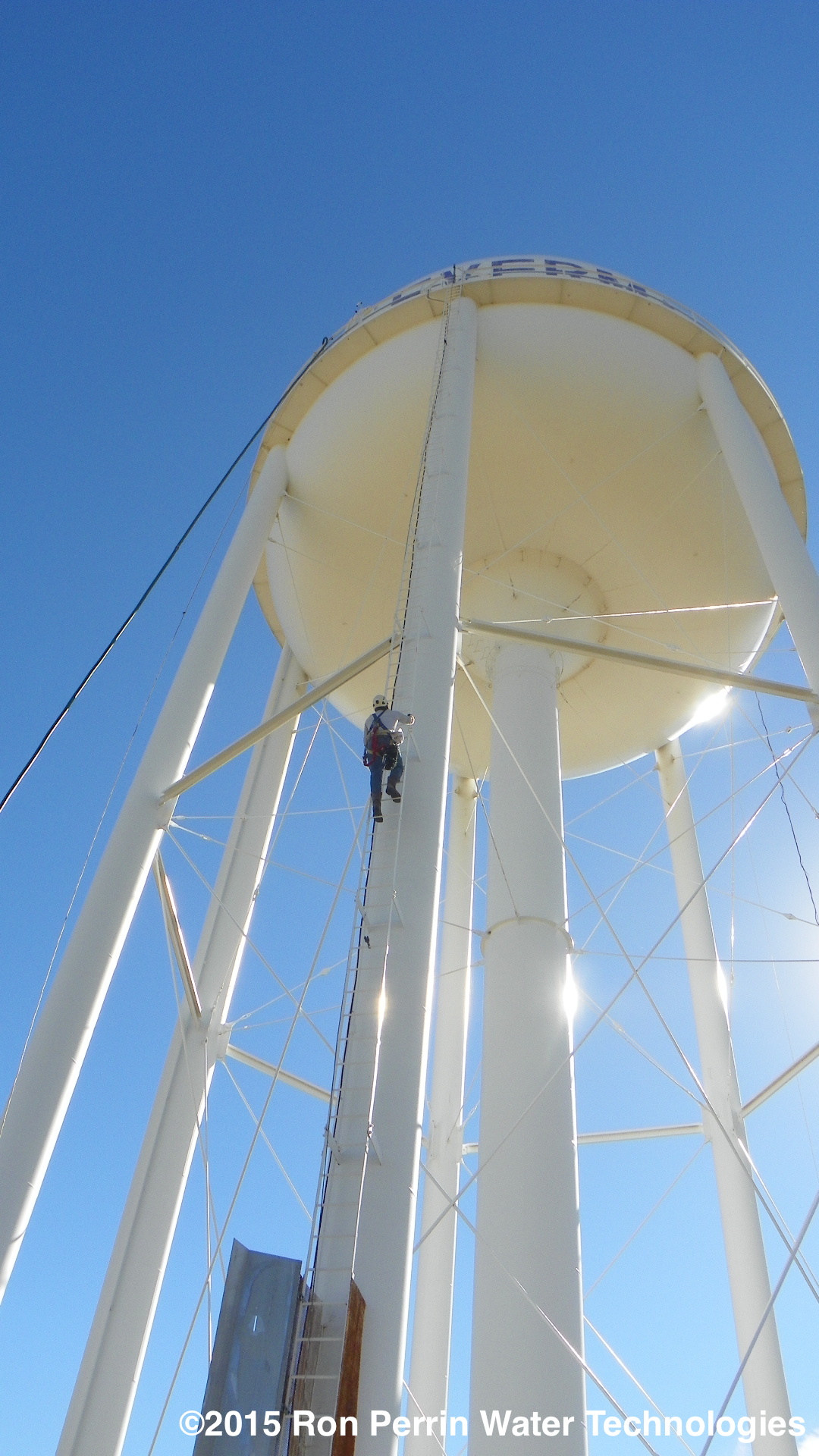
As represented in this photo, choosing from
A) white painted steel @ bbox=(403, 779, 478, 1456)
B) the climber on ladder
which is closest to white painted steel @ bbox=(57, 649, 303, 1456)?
white painted steel @ bbox=(403, 779, 478, 1456)

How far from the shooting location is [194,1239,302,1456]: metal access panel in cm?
357

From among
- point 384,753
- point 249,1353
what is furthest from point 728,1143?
point 249,1353

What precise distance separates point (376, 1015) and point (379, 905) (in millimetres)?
617

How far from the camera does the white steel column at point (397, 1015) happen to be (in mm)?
4031

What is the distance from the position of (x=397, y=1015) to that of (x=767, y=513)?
4.66 metres

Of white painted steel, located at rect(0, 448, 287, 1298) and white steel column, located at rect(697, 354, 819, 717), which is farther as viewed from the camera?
white steel column, located at rect(697, 354, 819, 717)

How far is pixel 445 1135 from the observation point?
9289mm

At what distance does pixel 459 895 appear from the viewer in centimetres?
1064

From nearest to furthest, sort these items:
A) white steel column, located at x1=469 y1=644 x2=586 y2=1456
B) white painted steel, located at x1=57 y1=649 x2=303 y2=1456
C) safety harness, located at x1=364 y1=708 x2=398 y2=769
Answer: safety harness, located at x1=364 y1=708 x2=398 y2=769 → white steel column, located at x1=469 y1=644 x2=586 y2=1456 → white painted steel, located at x1=57 y1=649 x2=303 y2=1456

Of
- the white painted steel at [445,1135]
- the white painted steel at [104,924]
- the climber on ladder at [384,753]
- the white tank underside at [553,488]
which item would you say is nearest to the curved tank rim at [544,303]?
the white tank underside at [553,488]

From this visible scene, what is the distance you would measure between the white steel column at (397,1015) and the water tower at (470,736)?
0.6 inches

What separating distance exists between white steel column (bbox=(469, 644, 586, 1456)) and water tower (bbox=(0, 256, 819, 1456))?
0.02 m

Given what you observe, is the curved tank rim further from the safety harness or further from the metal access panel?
the metal access panel

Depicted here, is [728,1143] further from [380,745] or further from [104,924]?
[104,924]
